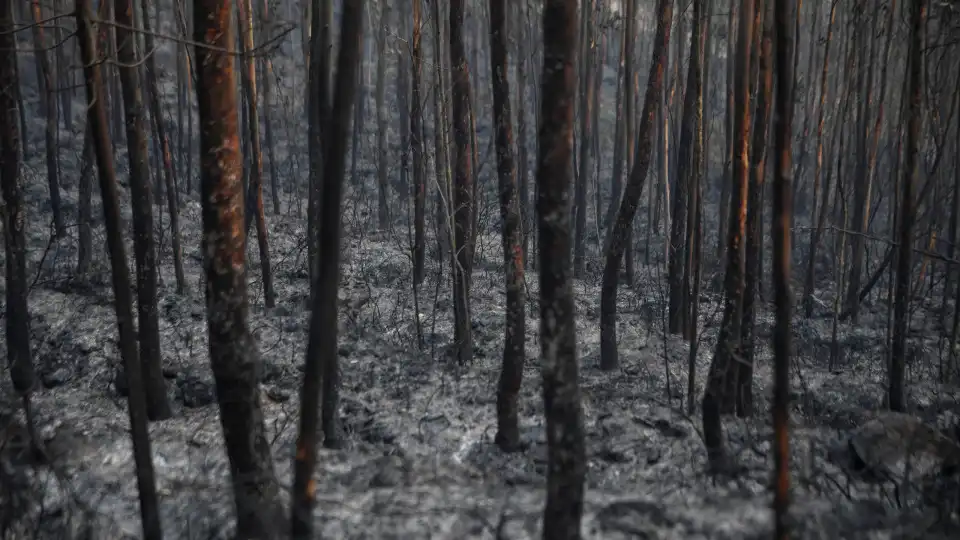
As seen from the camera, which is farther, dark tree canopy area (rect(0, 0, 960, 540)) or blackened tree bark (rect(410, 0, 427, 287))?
blackened tree bark (rect(410, 0, 427, 287))

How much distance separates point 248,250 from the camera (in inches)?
587

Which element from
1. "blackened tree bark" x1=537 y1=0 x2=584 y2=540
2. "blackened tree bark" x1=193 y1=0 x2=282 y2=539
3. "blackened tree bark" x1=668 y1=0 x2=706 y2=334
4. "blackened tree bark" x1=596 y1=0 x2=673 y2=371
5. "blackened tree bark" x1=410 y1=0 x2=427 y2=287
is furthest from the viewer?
"blackened tree bark" x1=410 y1=0 x2=427 y2=287

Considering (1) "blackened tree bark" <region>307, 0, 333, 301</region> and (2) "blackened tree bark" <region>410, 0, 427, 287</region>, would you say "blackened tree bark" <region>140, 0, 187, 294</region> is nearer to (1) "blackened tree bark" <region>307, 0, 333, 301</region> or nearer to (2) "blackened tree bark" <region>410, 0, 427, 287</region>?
(1) "blackened tree bark" <region>307, 0, 333, 301</region>

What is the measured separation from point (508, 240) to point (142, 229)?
4.04 metres

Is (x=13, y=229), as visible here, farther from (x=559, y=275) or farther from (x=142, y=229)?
(x=559, y=275)

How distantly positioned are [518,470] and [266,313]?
20.0 feet

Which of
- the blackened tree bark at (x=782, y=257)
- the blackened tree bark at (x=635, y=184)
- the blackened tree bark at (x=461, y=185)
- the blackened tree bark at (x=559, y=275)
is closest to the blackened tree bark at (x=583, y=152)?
the blackened tree bark at (x=635, y=184)

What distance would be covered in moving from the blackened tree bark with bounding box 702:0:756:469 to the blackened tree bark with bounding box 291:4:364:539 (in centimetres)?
414

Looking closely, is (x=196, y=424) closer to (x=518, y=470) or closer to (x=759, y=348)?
(x=518, y=470)

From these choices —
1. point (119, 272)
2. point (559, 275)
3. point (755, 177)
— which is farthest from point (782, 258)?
point (119, 272)

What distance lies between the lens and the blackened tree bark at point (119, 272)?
4605mm

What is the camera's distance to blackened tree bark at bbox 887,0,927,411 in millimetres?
6941

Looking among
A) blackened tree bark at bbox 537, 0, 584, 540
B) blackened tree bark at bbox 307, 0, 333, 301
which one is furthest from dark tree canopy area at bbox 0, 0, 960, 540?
blackened tree bark at bbox 307, 0, 333, 301

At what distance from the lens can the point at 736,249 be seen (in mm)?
7160
